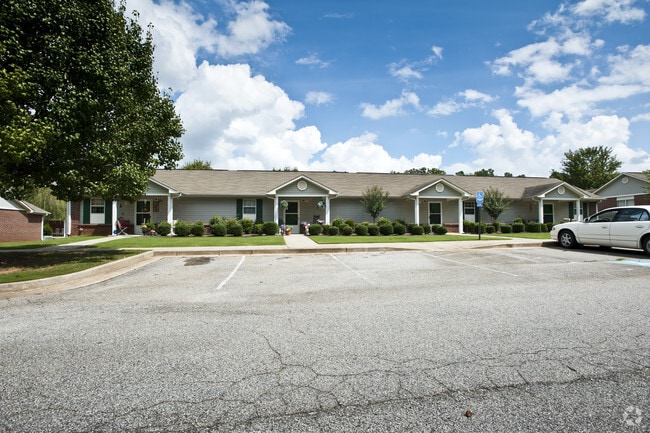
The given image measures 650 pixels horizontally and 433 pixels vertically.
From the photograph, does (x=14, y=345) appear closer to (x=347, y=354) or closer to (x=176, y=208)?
(x=347, y=354)

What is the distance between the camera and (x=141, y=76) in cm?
1230

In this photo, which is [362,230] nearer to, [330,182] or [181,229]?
[330,182]

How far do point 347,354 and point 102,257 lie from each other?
11.5m

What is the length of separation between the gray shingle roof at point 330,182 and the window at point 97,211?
4.03 metres

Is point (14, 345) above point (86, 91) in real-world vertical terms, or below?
below

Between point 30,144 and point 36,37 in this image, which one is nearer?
point 30,144

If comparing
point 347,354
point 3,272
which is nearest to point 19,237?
point 3,272

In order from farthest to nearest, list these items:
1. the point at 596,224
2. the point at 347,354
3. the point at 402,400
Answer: the point at 596,224, the point at 347,354, the point at 402,400

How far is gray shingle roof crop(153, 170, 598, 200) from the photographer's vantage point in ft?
84.9

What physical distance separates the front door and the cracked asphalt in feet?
61.8

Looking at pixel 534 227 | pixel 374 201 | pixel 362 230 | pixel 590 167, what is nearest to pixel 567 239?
pixel 362 230

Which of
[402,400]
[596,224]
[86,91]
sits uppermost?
[86,91]

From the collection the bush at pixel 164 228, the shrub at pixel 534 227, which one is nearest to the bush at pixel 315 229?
the bush at pixel 164 228

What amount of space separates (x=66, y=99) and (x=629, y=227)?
1856 centimetres
